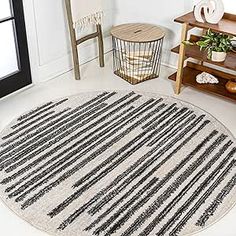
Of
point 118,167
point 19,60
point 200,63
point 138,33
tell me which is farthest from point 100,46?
point 118,167

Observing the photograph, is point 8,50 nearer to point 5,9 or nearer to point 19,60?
point 19,60

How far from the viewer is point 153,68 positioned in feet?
11.0

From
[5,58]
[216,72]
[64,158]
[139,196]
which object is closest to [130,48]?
[216,72]

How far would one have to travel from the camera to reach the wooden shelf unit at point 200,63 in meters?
2.72

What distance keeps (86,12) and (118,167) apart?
1382 millimetres

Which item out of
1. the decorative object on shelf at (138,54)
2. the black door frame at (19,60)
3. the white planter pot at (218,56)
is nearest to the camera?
the white planter pot at (218,56)

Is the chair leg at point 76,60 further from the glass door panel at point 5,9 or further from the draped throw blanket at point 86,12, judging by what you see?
the glass door panel at point 5,9

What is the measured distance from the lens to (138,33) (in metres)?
3.21

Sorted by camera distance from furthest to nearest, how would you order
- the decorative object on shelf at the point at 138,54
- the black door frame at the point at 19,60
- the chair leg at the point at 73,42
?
the decorative object on shelf at the point at 138,54 → the chair leg at the point at 73,42 → the black door frame at the point at 19,60

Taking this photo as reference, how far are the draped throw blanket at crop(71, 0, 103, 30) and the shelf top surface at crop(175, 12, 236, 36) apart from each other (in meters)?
0.78

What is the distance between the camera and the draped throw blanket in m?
3.09

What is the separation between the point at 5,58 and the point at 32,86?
0.31 m

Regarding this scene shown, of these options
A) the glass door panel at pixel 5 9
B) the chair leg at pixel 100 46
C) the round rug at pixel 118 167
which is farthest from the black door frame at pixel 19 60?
the chair leg at pixel 100 46

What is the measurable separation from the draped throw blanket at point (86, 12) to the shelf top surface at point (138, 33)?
0.61 feet
